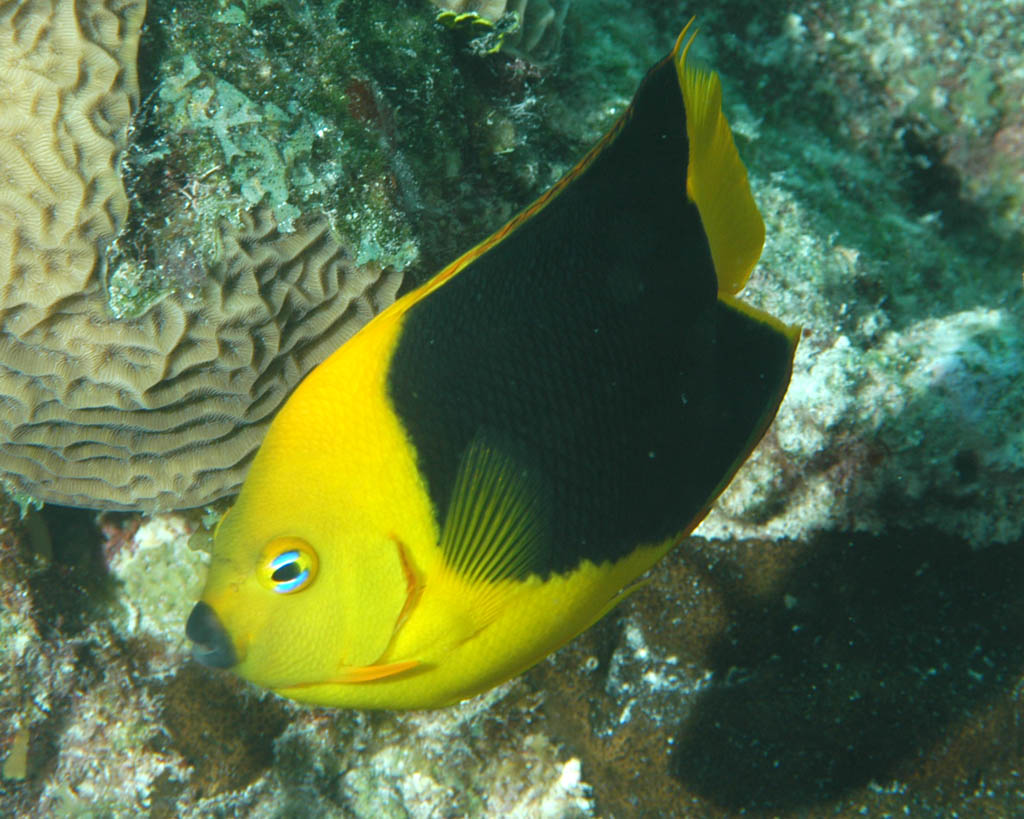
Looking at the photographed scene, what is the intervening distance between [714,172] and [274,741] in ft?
11.7

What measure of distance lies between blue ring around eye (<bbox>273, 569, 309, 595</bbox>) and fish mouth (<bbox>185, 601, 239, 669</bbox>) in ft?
0.48

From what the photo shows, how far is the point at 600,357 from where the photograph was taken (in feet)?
5.05

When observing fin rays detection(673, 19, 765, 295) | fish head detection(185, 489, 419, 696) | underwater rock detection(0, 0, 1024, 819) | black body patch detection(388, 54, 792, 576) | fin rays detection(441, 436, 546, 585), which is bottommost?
underwater rock detection(0, 0, 1024, 819)

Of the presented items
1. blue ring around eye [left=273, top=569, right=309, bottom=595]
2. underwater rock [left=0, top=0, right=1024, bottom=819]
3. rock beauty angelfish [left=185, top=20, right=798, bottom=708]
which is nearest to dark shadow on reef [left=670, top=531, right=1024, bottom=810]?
underwater rock [left=0, top=0, right=1024, bottom=819]

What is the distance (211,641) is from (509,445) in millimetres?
773

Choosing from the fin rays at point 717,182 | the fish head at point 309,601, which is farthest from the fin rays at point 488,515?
the fin rays at point 717,182

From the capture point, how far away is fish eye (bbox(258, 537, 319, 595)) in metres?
1.42

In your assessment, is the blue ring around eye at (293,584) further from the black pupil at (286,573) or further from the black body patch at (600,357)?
the black body patch at (600,357)

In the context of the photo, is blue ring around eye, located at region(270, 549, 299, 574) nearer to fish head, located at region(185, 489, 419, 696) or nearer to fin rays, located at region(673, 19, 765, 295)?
fish head, located at region(185, 489, 419, 696)

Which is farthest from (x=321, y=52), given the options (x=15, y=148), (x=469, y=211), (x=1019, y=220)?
(x=1019, y=220)

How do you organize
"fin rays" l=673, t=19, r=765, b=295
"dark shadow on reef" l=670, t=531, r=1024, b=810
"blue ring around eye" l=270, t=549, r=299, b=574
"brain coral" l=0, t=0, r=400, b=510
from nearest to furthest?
"blue ring around eye" l=270, t=549, r=299, b=574
"fin rays" l=673, t=19, r=765, b=295
"brain coral" l=0, t=0, r=400, b=510
"dark shadow on reef" l=670, t=531, r=1024, b=810

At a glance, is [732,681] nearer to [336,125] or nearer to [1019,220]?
[336,125]

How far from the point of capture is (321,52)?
242 centimetres

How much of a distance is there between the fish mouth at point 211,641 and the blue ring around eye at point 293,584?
0.15 m
